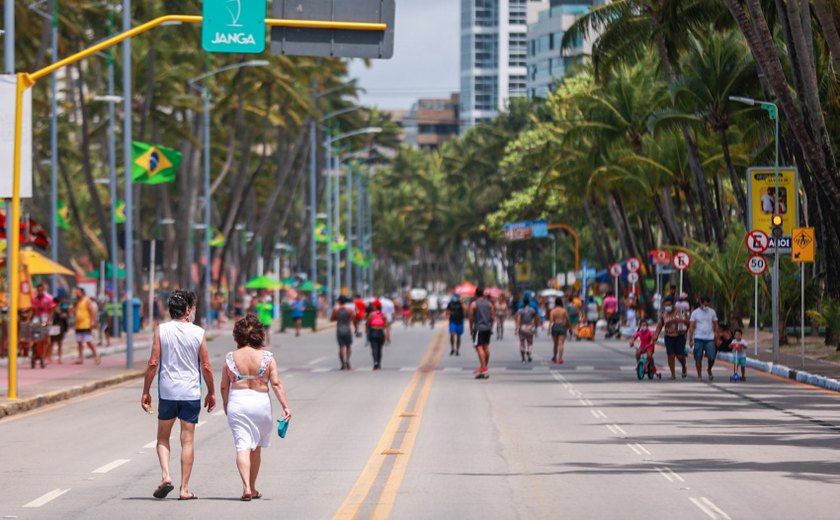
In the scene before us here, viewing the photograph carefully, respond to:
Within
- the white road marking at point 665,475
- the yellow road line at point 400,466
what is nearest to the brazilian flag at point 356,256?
the yellow road line at point 400,466

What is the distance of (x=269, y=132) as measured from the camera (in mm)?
99562

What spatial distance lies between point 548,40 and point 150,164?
9978cm

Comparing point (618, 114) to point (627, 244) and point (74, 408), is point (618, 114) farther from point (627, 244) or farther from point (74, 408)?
point (74, 408)

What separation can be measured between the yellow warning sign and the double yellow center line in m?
10.1

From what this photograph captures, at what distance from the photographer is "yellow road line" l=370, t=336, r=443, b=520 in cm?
1297

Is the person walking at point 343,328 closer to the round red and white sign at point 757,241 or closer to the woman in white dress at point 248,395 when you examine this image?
the round red and white sign at point 757,241

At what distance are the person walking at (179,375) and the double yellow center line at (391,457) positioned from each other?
4.73 ft

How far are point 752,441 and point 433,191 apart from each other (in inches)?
5185

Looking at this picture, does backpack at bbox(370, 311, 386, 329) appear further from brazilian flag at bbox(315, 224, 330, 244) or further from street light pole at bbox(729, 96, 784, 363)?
brazilian flag at bbox(315, 224, 330, 244)

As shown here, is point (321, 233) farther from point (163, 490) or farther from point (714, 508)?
point (714, 508)

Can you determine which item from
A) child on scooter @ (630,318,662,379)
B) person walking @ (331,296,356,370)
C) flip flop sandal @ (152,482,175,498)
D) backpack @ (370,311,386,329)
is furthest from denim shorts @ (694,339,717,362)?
flip flop sandal @ (152,482,175,498)

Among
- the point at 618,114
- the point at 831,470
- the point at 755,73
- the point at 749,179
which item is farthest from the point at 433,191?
the point at 831,470

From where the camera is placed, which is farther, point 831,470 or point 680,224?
point 680,224

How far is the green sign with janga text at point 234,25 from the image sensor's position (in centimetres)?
2464
